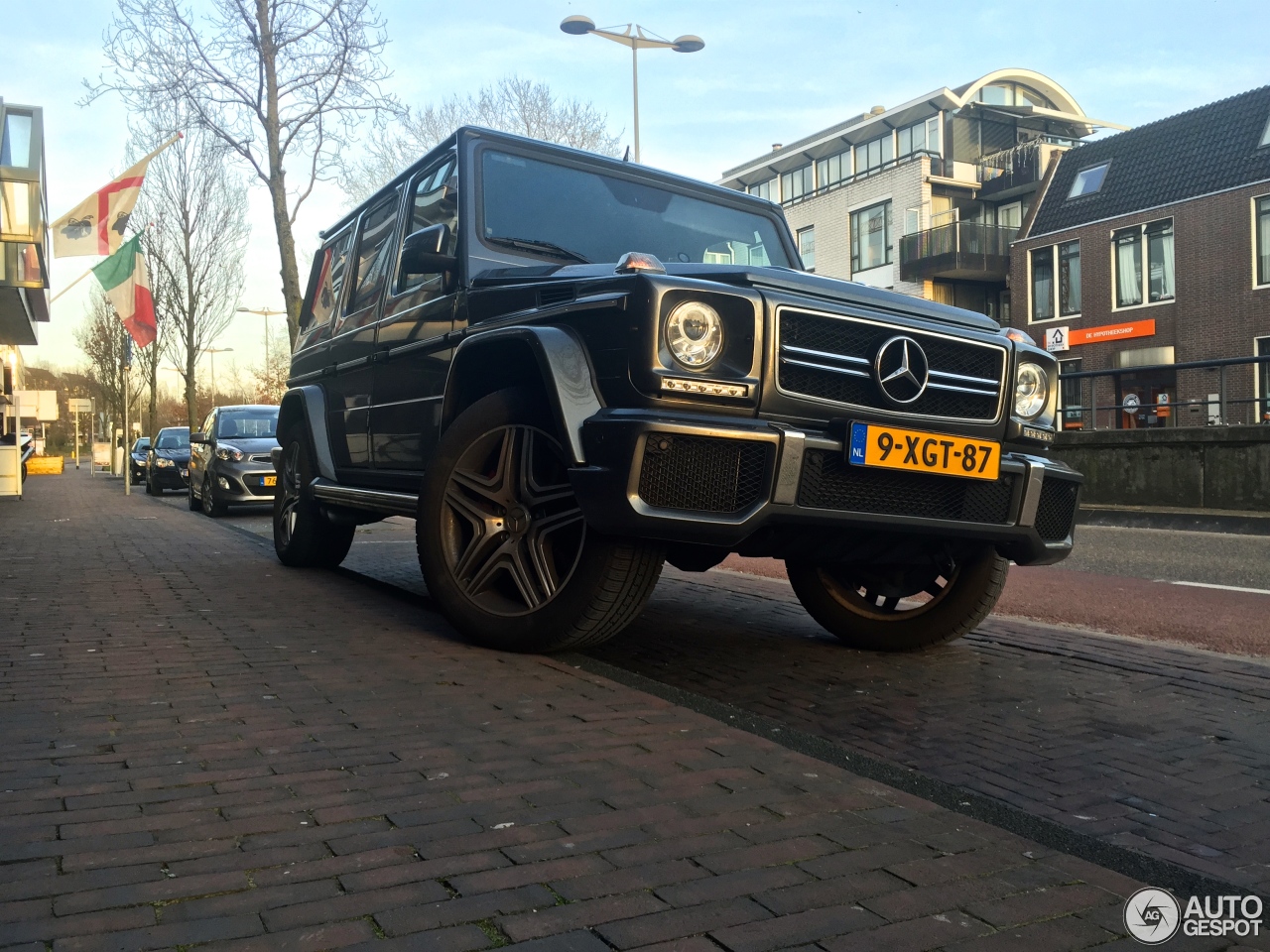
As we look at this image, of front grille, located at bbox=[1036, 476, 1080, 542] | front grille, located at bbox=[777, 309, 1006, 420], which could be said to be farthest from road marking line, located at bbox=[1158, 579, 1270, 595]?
front grille, located at bbox=[777, 309, 1006, 420]

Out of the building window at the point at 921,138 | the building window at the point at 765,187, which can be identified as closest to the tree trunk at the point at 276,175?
the building window at the point at 921,138

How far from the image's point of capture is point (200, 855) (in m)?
2.54

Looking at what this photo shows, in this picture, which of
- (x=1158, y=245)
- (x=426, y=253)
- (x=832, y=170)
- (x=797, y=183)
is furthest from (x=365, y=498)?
(x=797, y=183)

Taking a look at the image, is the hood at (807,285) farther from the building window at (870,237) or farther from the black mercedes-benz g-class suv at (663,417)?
the building window at (870,237)

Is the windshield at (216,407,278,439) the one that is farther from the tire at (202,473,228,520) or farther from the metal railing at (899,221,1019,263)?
the metal railing at (899,221,1019,263)

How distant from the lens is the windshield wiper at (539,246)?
17.6 ft

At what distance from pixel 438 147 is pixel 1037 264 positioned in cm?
3289

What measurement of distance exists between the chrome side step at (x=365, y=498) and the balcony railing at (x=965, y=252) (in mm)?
35164

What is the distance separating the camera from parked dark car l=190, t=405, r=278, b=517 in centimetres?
1652

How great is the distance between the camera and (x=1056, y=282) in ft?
115

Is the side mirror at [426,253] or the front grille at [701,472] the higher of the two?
the side mirror at [426,253]

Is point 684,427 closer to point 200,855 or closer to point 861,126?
point 200,855

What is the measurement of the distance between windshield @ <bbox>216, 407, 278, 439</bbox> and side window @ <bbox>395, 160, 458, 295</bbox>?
12.0 metres

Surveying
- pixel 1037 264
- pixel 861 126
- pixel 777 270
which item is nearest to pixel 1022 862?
pixel 777 270
